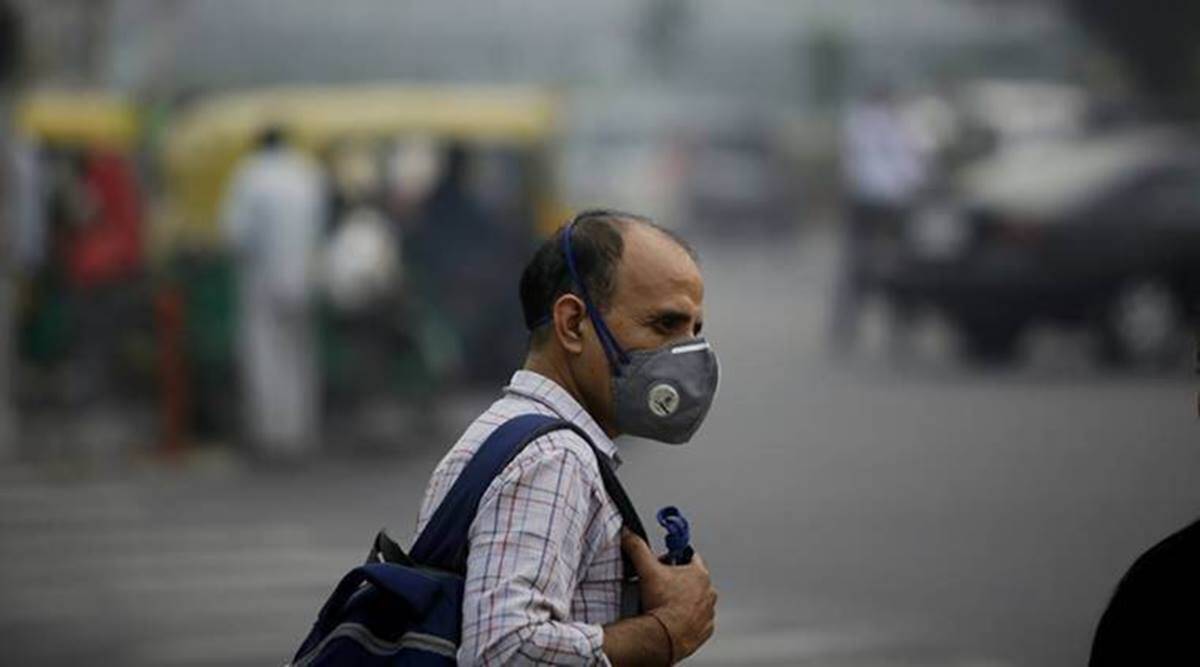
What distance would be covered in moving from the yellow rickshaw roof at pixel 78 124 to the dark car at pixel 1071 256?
6.34 meters

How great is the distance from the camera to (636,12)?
54.1 metres

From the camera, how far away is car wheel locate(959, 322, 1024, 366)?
839 inches

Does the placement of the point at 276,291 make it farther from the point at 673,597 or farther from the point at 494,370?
the point at 673,597

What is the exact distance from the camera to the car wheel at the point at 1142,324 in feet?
68.4

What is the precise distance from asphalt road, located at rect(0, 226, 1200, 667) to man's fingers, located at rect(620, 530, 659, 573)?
5.61 m

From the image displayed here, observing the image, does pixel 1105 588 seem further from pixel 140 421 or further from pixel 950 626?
pixel 140 421

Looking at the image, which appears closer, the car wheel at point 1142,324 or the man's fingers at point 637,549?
the man's fingers at point 637,549

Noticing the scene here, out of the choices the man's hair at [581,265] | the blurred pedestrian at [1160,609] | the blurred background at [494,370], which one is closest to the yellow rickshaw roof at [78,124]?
the blurred background at [494,370]

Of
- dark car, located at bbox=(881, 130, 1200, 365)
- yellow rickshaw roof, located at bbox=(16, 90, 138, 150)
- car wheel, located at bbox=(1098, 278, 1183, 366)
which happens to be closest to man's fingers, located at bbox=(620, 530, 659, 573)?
yellow rickshaw roof, located at bbox=(16, 90, 138, 150)

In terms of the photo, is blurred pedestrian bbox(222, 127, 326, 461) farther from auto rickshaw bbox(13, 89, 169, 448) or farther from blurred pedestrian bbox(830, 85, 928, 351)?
blurred pedestrian bbox(830, 85, 928, 351)

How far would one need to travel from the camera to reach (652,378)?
3703mm

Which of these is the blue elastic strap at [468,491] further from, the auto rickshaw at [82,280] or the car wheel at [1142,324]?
the car wheel at [1142,324]

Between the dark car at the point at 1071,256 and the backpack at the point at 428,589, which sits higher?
the dark car at the point at 1071,256

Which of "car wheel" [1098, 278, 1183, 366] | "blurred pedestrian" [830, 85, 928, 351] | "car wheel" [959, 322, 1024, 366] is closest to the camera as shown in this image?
"car wheel" [1098, 278, 1183, 366]
